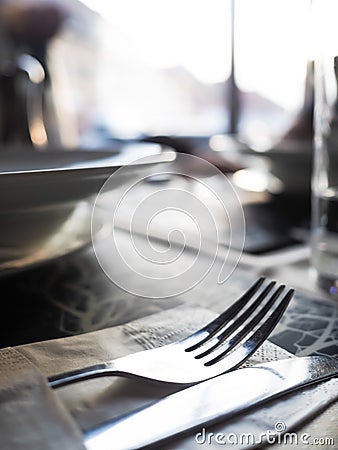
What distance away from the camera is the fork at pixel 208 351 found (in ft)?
0.79

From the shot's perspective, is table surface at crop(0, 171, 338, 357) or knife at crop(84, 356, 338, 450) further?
table surface at crop(0, 171, 338, 357)

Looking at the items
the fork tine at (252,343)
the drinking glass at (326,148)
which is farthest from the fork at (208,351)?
A: the drinking glass at (326,148)

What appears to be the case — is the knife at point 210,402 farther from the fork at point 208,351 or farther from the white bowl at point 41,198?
the white bowl at point 41,198

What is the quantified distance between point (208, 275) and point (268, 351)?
155 mm

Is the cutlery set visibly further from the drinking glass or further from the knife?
the drinking glass

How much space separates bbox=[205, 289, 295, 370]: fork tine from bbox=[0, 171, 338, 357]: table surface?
0.04ft

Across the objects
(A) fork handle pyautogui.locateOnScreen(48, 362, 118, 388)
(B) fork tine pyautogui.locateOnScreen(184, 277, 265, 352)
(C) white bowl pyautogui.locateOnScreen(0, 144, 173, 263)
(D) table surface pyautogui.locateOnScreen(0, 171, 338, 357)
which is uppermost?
(C) white bowl pyautogui.locateOnScreen(0, 144, 173, 263)

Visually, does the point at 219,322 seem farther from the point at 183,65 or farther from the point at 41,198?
the point at 183,65

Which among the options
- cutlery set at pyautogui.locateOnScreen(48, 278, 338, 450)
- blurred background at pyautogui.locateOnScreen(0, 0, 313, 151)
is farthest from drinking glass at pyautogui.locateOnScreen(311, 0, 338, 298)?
blurred background at pyautogui.locateOnScreen(0, 0, 313, 151)

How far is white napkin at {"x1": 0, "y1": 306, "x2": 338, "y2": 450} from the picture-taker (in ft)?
0.65

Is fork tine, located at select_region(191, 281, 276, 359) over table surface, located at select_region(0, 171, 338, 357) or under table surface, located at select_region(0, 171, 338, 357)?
over

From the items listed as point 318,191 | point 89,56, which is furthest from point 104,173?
point 89,56

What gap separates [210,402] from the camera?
23 cm

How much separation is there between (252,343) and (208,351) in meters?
0.03
